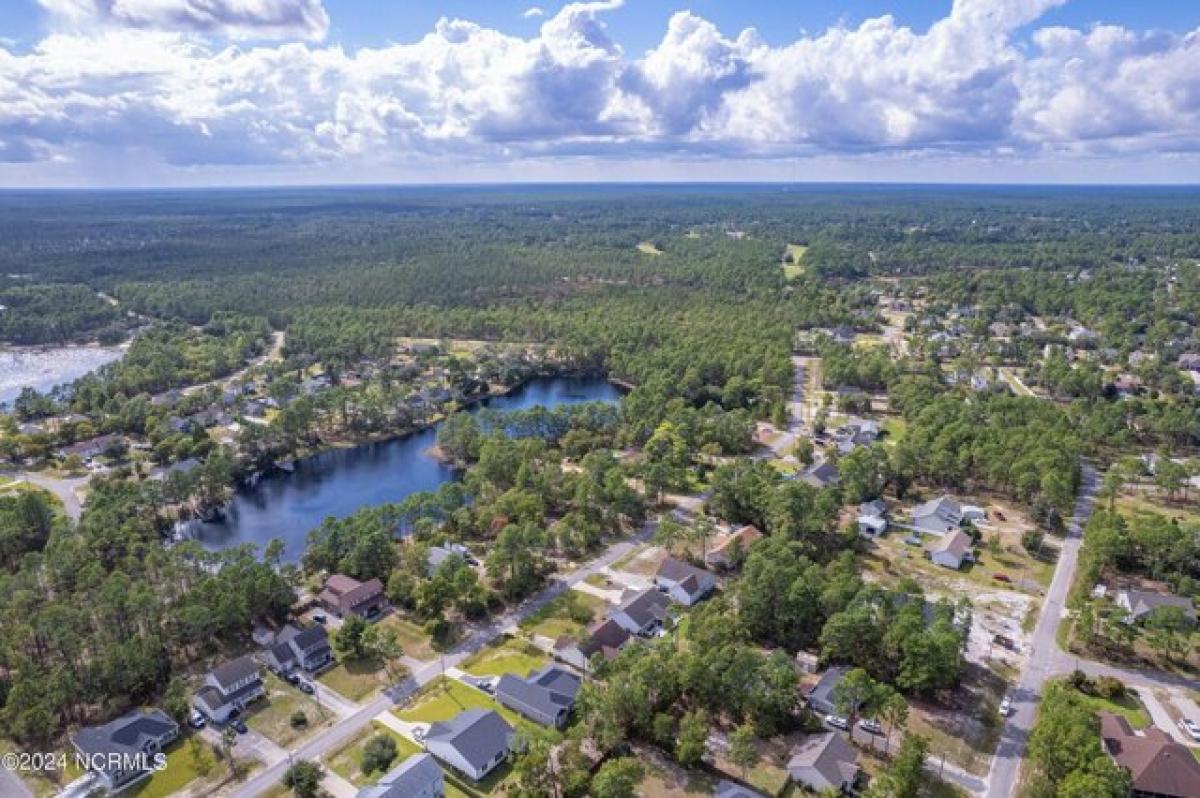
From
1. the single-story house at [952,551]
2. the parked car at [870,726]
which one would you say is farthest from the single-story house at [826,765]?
the single-story house at [952,551]

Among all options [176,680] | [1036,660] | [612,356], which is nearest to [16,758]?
[176,680]

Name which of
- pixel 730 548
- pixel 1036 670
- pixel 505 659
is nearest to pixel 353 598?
pixel 505 659

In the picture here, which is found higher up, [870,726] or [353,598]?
[353,598]

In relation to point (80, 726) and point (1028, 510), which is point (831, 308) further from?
point (80, 726)

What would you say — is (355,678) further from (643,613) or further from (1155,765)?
(1155,765)

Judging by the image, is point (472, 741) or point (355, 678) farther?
point (355, 678)

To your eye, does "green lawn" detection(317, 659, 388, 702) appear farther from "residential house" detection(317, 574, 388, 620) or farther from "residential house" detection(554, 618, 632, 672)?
"residential house" detection(554, 618, 632, 672)

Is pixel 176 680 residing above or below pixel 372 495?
above
